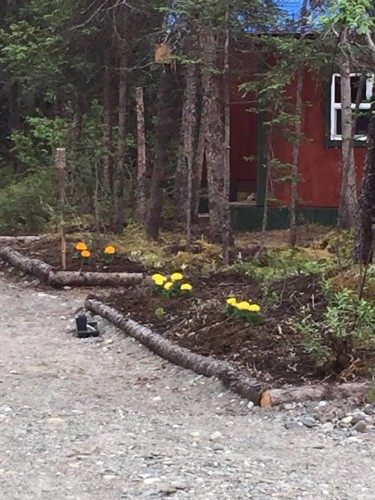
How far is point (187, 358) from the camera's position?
7.69m

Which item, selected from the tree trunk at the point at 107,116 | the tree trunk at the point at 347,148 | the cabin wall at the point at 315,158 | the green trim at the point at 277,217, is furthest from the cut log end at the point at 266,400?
the cabin wall at the point at 315,158

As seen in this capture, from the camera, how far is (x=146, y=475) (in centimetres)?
480

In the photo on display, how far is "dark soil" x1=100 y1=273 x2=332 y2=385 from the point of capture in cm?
700

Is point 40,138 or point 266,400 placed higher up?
point 40,138

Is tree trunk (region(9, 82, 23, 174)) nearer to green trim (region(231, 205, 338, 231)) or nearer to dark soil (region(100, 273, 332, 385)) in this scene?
green trim (region(231, 205, 338, 231))

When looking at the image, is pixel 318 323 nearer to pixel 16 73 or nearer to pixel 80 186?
pixel 80 186

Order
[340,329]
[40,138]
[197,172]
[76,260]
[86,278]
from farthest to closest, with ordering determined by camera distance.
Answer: [40,138] → [197,172] → [76,260] → [86,278] → [340,329]

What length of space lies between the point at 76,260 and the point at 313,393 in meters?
7.56

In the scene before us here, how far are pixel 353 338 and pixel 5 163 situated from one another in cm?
2515

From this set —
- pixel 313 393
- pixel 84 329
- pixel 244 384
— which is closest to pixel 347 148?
pixel 84 329

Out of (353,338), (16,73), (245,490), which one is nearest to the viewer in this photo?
(245,490)

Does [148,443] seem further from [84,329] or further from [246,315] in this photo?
[84,329]

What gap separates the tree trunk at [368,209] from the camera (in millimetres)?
9328

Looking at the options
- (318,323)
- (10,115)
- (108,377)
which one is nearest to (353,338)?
(318,323)
